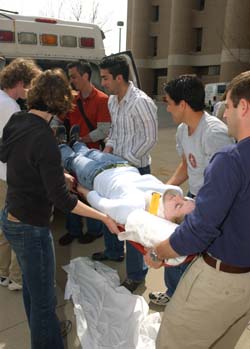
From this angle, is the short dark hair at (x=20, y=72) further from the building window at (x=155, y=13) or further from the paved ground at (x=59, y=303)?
the building window at (x=155, y=13)

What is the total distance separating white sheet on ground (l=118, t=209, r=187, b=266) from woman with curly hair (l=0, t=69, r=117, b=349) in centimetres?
28

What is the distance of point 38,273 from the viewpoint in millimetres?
2018

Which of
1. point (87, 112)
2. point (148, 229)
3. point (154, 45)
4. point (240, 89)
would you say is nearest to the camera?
point (240, 89)

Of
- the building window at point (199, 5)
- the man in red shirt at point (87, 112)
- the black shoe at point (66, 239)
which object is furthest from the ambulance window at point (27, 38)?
the building window at point (199, 5)

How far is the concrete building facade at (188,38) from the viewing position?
82.0 feet

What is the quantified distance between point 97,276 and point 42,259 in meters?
1.25

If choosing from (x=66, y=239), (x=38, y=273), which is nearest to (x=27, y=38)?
(x=66, y=239)

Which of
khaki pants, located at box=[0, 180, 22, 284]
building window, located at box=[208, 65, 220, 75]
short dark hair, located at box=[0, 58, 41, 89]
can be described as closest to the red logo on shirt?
short dark hair, located at box=[0, 58, 41, 89]

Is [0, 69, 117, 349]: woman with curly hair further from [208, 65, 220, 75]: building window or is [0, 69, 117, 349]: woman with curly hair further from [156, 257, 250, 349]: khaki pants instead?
[208, 65, 220, 75]: building window

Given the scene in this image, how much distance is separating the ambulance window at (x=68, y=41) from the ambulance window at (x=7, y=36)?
0.63 m

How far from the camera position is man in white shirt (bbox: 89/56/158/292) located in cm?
314

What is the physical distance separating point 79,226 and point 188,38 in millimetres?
28814

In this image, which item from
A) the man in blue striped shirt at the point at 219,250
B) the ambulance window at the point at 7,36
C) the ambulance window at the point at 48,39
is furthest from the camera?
the ambulance window at the point at 48,39

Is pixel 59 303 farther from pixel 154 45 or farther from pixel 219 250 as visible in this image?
pixel 154 45
